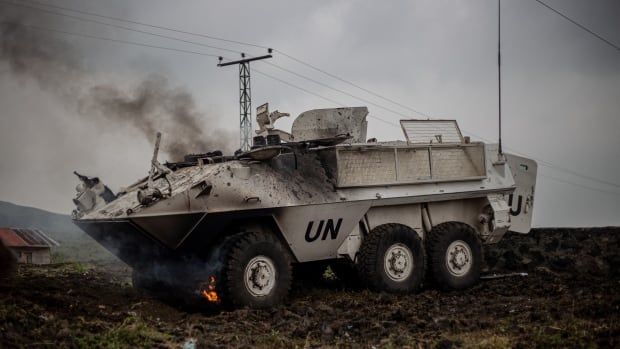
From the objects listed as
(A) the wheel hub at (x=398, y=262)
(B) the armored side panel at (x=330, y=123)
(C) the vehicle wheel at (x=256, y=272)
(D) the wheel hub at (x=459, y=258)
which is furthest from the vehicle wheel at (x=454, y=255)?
(C) the vehicle wheel at (x=256, y=272)

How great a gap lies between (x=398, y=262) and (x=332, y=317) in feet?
7.70

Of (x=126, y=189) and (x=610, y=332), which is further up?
(x=126, y=189)

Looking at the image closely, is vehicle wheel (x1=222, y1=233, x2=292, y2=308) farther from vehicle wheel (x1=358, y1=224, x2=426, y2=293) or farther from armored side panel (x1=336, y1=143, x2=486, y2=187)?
armored side panel (x1=336, y1=143, x2=486, y2=187)

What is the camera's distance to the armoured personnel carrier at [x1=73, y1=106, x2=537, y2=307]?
10.2 metres

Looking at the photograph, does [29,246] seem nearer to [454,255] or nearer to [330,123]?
[330,123]

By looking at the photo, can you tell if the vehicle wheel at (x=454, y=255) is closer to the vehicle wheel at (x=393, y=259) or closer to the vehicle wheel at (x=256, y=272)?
the vehicle wheel at (x=393, y=259)

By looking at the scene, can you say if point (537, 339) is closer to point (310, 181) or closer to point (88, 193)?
point (310, 181)

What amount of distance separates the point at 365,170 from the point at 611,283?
393cm

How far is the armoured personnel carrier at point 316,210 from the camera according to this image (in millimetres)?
10211

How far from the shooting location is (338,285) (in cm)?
1291

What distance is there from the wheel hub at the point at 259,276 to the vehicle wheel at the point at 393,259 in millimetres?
1820

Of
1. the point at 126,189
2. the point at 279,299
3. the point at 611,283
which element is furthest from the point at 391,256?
the point at 126,189

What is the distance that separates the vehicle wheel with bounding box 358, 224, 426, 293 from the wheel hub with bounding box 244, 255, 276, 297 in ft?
5.97

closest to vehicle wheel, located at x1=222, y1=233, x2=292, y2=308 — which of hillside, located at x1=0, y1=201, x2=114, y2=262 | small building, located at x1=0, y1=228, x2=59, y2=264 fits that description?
small building, located at x1=0, y1=228, x2=59, y2=264
